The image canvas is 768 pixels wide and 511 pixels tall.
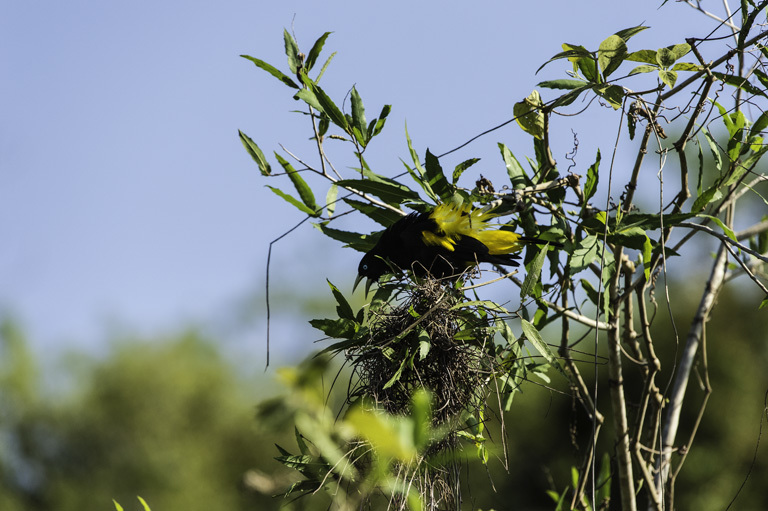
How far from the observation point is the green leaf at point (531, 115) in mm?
1702

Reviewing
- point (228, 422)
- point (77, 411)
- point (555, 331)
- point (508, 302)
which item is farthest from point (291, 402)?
point (77, 411)

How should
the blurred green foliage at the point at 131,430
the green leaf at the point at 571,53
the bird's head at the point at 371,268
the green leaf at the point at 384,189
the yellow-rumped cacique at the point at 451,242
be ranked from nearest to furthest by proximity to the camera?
the green leaf at the point at 571,53 < the green leaf at the point at 384,189 < the yellow-rumped cacique at the point at 451,242 < the bird's head at the point at 371,268 < the blurred green foliage at the point at 131,430

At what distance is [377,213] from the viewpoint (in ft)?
5.84

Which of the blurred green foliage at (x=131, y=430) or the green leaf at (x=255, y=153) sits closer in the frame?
the green leaf at (x=255, y=153)

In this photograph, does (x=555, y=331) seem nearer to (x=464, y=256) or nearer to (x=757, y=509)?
(x=757, y=509)

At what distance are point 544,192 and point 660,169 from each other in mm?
334

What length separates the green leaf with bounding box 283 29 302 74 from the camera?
1.68 metres

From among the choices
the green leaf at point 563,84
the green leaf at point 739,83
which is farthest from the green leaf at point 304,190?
the green leaf at point 739,83

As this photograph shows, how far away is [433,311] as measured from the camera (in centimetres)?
157

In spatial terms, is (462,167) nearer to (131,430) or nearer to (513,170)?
(513,170)

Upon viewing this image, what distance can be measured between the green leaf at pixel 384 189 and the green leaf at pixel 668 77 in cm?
58

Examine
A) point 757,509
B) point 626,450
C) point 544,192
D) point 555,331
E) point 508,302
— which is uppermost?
point 544,192

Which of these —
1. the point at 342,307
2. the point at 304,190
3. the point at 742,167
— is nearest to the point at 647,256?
the point at 742,167

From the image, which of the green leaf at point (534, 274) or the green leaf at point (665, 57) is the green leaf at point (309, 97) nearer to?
the green leaf at point (534, 274)
